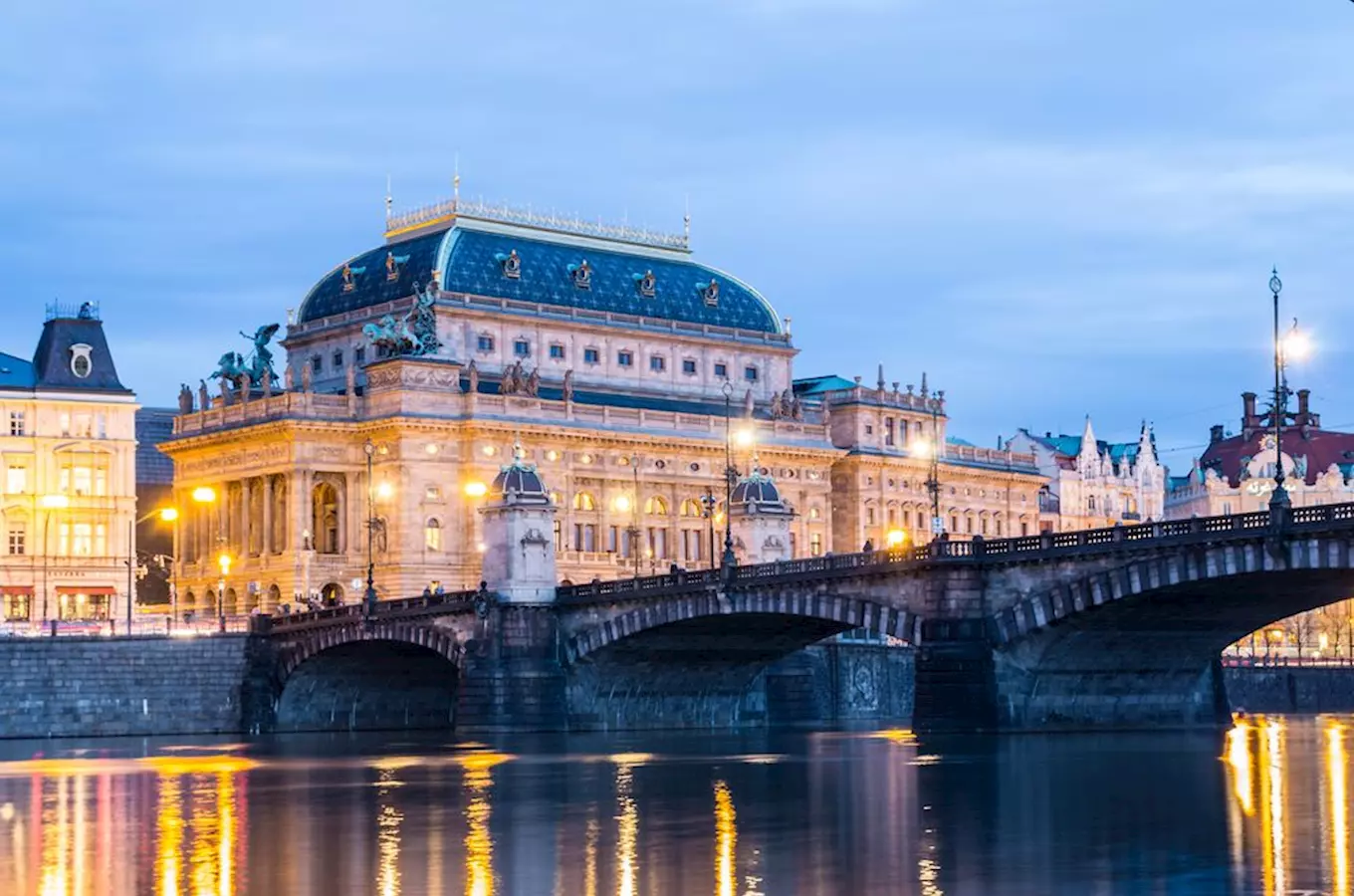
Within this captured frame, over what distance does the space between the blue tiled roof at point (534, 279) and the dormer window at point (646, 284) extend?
160mm

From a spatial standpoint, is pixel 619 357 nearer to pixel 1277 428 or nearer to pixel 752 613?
pixel 752 613

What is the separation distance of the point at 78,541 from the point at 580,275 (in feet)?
135

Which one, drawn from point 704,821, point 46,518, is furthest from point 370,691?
point 704,821

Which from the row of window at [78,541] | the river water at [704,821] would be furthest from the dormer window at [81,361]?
the river water at [704,821]

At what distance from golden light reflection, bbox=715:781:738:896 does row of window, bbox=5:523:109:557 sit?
89.6m

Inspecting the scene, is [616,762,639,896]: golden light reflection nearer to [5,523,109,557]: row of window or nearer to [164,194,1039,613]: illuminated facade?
[5,523,109,557]: row of window

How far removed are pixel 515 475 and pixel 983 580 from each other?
27.9 meters

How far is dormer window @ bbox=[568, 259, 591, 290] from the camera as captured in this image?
577ft

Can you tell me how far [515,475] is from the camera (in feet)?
378

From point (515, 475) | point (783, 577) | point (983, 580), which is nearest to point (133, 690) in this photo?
point (515, 475)

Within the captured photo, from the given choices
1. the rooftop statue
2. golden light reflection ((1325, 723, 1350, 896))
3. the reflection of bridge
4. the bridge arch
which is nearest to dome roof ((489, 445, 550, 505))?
the reflection of bridge

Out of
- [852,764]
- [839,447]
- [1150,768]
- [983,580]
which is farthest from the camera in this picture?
[839,447]

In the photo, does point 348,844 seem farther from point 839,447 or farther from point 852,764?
point 839,447

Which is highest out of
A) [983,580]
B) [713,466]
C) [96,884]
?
[713,466]
